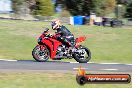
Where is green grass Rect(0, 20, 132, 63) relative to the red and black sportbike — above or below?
below

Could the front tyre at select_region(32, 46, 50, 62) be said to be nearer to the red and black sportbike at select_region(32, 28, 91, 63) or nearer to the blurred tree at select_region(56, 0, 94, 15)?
the red and black sportbike at select_region(32, 28, 91, 63)

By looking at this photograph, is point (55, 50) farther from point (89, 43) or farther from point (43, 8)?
point (43, 8)

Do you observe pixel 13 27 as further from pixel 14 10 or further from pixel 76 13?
pixel 76 13

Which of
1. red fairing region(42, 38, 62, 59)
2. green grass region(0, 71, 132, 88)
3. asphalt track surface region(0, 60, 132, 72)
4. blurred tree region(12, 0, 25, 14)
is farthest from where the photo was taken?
blurred tree region(12, 0, 25, 14)

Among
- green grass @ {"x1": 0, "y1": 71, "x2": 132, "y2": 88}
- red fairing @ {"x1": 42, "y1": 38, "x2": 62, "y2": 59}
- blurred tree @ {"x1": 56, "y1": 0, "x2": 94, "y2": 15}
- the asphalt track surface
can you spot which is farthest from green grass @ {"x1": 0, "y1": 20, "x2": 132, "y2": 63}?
blurred tree @ {"x1": 56, "y1": 0, "x2": 94, "y2": 15}

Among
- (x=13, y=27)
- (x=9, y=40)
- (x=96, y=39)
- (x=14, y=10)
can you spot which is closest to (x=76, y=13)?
(x=14, y=10)

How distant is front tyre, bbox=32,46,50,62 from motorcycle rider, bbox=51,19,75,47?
79cm

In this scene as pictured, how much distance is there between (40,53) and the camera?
19.5m

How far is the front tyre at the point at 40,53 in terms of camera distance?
1938 centimetres

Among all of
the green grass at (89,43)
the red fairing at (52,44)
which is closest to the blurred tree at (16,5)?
the green grass at (89,43)

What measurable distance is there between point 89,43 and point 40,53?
38.4ft

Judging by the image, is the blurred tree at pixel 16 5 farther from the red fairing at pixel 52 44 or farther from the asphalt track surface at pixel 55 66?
the asphalt track surface at pixel 55 66

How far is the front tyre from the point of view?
19375mm

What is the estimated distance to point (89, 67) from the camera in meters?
18.4
